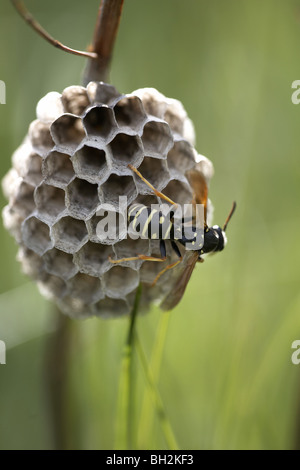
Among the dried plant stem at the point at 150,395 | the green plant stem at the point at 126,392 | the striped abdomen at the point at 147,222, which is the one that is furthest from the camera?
the dried plant stem at the point at 150,395

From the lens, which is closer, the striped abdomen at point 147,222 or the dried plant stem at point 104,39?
the dried plant stem at point 104,39

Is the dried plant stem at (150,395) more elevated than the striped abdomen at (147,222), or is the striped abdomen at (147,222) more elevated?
the striped abdomen at (147,222)

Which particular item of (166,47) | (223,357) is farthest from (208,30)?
(223,357)

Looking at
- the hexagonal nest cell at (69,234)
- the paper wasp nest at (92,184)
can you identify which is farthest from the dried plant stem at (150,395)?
the hexagonal nest cell at (69,234)

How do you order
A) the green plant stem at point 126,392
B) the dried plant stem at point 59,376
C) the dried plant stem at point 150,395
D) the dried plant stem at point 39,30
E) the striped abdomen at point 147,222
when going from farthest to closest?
1. the dried plant stem at point 59,376
2. the dried plant stem at point 150,395
3. the striped abdomen at point 147,222
4. the green plant stem at point 126,392
5. the dried plant stem at point 39,30

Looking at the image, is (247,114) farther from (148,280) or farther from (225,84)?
(148,280)

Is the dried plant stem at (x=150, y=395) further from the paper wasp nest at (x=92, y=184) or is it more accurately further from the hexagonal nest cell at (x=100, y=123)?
the hexagonal nest cell at (x=100, y=123)

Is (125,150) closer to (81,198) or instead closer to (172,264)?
(81,198)
